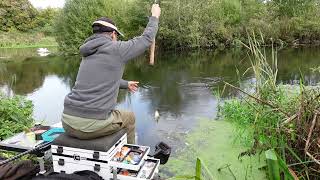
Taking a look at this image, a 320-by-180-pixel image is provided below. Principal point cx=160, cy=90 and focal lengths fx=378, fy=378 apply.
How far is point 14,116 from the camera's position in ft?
16.4

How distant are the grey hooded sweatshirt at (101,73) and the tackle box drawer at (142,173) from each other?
0.49 metres

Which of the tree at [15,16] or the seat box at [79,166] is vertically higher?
the tree at [15,16]

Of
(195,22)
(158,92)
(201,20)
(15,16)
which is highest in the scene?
(15,16)

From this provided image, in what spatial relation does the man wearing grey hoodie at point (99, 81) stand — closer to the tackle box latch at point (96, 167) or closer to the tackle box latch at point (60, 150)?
the tackle box latch at point (60, 150)

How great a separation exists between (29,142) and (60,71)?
12.2 m

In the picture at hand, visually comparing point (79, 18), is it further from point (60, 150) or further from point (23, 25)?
point (60, 150)

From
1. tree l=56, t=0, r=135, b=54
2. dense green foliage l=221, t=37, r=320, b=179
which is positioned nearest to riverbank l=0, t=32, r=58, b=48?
tree l=56, t=0, r=135, b=54

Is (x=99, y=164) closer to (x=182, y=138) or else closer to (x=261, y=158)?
(x=261, y=158)

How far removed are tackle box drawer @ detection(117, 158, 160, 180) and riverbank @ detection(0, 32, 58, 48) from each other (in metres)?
31.6

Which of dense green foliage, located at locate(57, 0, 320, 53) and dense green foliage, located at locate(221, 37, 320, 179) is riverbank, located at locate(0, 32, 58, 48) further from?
dense green foliage, located at locate(221, 37, 320, 179)

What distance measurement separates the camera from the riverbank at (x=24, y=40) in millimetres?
33069

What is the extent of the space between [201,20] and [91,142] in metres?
23.1

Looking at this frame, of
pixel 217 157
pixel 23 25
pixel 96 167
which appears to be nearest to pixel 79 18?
pixel 23 25

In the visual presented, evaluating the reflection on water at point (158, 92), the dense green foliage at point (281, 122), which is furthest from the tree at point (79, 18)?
the dense green foliage at point (281, 122)
